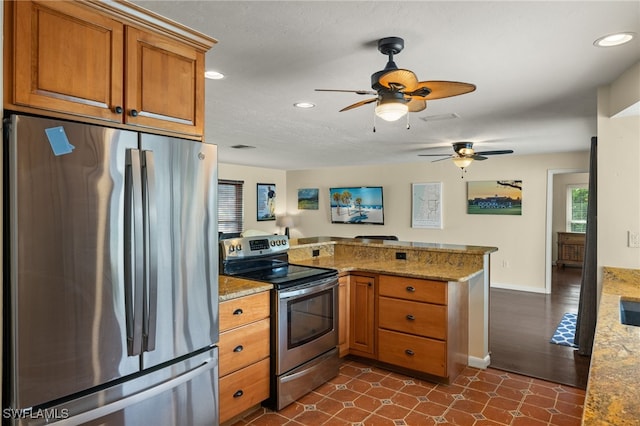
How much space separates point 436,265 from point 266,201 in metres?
5.75

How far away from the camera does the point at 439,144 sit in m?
5.48

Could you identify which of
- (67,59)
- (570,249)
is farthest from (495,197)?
(67,59)

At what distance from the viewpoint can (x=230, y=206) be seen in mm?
7895

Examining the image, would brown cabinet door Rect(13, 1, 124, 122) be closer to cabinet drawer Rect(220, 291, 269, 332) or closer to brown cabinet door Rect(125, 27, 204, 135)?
brown cabinet door Rect(125, 27, 204, 135)

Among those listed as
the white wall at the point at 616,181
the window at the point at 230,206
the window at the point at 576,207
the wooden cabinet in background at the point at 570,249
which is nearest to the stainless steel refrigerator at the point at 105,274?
the white wall at the point at 616,181

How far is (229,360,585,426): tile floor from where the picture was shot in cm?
254

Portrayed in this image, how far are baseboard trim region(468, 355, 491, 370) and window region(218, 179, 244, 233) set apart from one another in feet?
17.8

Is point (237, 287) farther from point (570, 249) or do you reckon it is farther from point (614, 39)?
point (570, 249)

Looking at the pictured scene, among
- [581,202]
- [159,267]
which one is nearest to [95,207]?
[159,267]

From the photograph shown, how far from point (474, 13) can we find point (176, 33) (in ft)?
4.51

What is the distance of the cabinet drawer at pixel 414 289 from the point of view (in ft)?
9.89

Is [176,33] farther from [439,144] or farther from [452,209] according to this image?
[452,209]

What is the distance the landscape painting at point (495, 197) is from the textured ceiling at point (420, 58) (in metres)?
2.28

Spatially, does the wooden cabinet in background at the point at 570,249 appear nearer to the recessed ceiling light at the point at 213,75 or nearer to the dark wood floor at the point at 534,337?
the dark wood floor at the point at 534,337
